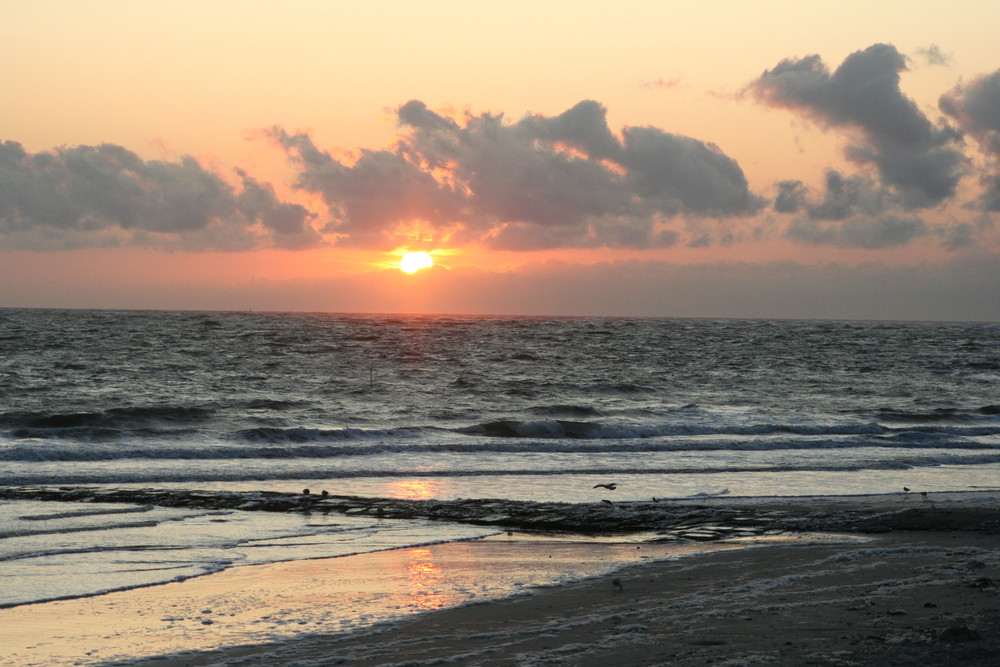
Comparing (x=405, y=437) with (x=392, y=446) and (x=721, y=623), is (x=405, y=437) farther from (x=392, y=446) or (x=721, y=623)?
(x=721, y=623)

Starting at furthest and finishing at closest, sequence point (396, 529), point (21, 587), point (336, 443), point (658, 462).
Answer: point (336, 443), point (658, 462), point (396, 529), point (21, 587)

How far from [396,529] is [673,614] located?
16.6 ft

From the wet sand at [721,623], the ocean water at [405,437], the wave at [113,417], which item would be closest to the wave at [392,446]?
the ocean water at [405,437]

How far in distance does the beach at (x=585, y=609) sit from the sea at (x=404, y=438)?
3.16 ft

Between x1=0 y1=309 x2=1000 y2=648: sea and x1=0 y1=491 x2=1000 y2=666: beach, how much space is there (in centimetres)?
96

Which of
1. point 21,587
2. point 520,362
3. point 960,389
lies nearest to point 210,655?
point 21,587

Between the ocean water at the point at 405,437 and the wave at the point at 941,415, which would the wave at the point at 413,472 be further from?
the wave at the point at 941,415

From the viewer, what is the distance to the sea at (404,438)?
11258mm

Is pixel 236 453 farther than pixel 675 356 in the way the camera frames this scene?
No

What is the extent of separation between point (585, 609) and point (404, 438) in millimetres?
16372

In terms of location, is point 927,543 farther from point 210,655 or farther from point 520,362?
point 520,362

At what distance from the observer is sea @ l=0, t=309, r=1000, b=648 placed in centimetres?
1126

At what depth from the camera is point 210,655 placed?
21.7ft

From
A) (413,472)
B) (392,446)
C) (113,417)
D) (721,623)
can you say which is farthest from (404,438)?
(721,623)
